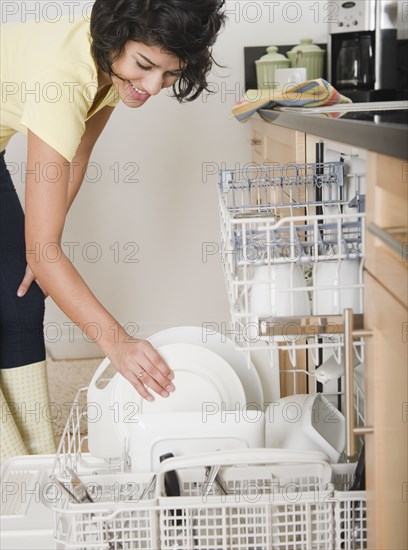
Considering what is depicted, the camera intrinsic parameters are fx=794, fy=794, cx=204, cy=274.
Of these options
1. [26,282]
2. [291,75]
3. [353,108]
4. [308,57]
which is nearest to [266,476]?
[353,108]

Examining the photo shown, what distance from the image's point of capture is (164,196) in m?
3.04

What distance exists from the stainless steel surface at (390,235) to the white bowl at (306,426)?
43 centimetres

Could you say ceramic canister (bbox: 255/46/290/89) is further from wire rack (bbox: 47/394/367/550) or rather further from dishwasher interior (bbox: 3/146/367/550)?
wire rack (bbox: 47/394/367/550)

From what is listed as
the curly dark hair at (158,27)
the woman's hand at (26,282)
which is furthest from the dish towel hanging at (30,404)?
the curly dark hair at (158,27)

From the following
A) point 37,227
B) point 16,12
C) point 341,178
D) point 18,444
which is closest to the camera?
point 37,227

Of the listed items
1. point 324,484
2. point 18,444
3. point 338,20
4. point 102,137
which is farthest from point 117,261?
point 324,484

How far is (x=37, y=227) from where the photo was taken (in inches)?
51.5

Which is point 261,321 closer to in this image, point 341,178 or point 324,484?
Answer: point 324,484

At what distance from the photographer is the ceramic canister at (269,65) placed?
2736mm

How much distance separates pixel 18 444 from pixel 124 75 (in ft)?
2.73

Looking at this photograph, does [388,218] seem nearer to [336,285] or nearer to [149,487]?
[336,285]

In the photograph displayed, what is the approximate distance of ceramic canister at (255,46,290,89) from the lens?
274 centimetres

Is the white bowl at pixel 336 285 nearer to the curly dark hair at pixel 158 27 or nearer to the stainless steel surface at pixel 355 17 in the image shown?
the curly dark hair at pixel 158 27

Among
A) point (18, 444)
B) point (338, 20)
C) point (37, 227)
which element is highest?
point (338, 20)
